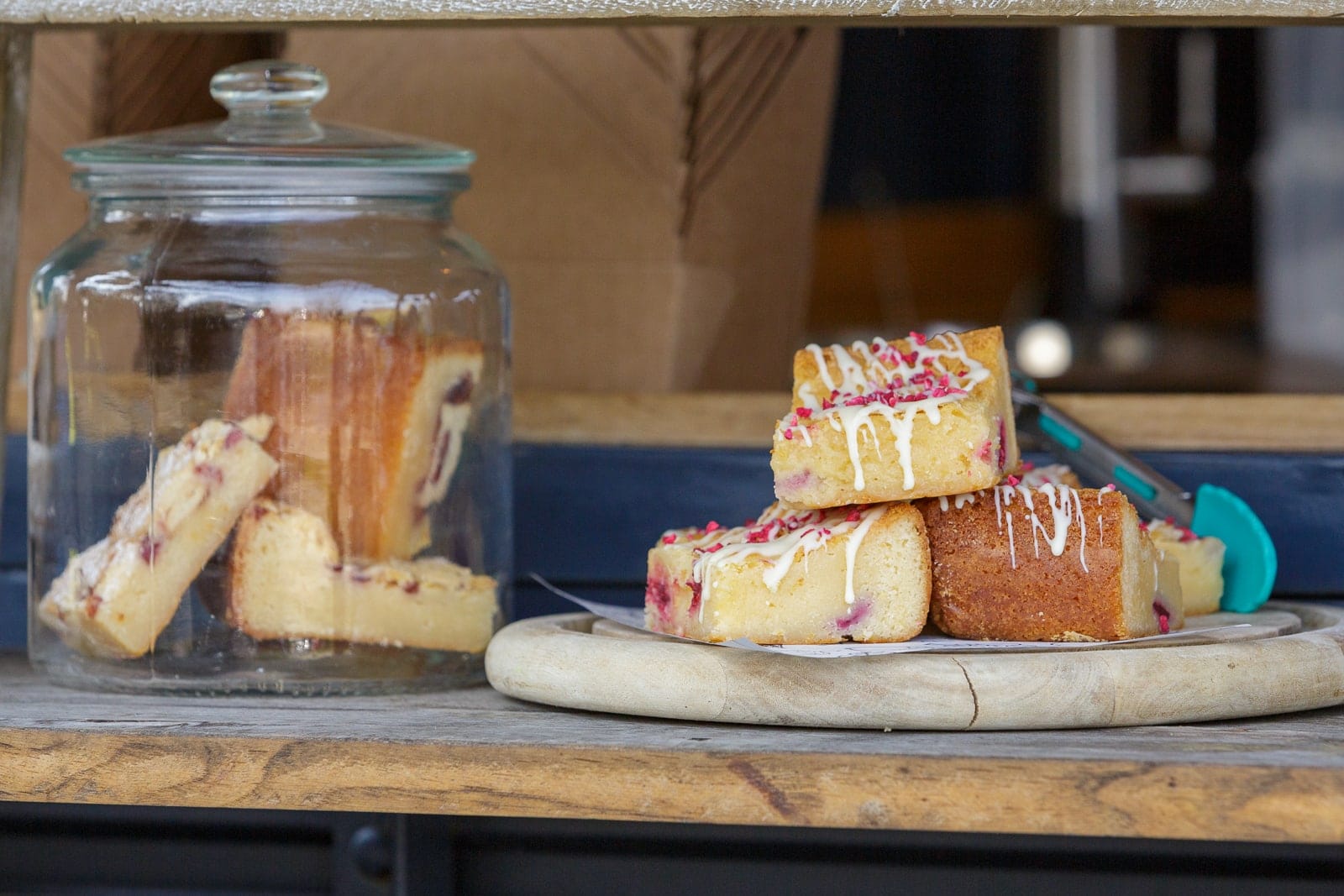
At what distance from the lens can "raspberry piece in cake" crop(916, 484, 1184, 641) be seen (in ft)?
2.64

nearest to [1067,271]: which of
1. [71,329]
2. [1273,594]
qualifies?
[1273,594]

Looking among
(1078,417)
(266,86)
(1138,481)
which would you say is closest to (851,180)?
(1078,417)

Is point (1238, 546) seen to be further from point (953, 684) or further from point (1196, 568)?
point (953, 684)

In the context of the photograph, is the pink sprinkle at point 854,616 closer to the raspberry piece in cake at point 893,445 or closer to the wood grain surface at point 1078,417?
the raspberry piece in cake at point 893,445

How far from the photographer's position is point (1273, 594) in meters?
1.06

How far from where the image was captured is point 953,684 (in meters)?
0.73

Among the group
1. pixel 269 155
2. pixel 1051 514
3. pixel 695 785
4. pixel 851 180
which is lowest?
pixel 695 785

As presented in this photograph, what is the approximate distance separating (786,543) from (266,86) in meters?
0.43

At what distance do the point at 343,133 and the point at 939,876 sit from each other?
1.87 feet

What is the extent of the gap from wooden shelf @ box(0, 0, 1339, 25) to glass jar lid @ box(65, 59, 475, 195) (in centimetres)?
9

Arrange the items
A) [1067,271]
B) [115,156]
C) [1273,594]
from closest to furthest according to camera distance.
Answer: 1. [115,156]
2. [1273,594]
3. [1067,271]

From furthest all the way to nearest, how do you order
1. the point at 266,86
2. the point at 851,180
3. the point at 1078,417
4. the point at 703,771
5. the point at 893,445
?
the point at 851,180
the point at 1078,417
the point at 266,86
the point at 893,445
the point at 703,771

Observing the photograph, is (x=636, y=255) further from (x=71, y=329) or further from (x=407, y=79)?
(x=71, y=329)

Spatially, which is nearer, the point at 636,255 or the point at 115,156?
the point at 115,156
